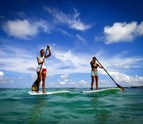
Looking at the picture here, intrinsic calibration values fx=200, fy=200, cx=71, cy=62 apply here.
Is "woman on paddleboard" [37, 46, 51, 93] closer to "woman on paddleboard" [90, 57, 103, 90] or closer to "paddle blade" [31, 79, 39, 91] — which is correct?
"paddle blade" [31, 79, 39, 91]

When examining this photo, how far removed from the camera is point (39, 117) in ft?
19.3

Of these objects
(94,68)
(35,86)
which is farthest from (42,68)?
(94,68)

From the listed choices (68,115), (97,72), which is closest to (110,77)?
(97,72)

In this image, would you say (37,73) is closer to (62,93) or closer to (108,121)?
(62,93)

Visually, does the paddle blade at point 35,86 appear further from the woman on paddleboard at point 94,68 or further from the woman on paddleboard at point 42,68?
the woman on paddleboard at point 94,68

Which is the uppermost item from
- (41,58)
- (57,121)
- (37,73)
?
(41,58)

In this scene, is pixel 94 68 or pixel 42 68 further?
pixel 94 68

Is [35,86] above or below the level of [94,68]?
below

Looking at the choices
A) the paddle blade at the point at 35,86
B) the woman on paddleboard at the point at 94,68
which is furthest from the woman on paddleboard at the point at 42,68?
the woman on paddleboard at the point at 94,68

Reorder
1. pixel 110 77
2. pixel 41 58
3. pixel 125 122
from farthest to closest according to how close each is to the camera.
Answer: pixel 110 77 < pixel 41 58 < pixel 125 122

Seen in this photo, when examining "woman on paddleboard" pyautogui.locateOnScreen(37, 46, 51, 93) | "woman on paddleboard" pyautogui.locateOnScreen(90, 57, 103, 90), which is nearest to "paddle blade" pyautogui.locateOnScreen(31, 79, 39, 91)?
"woman on paddleboard" pyautogui.locateOnScreen(37, 46, 51, 93)

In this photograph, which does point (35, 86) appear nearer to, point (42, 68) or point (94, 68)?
point (42, 68)

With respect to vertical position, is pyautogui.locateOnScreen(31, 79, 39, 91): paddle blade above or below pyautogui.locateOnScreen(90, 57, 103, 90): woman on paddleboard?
below

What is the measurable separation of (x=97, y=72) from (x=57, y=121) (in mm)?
13347
